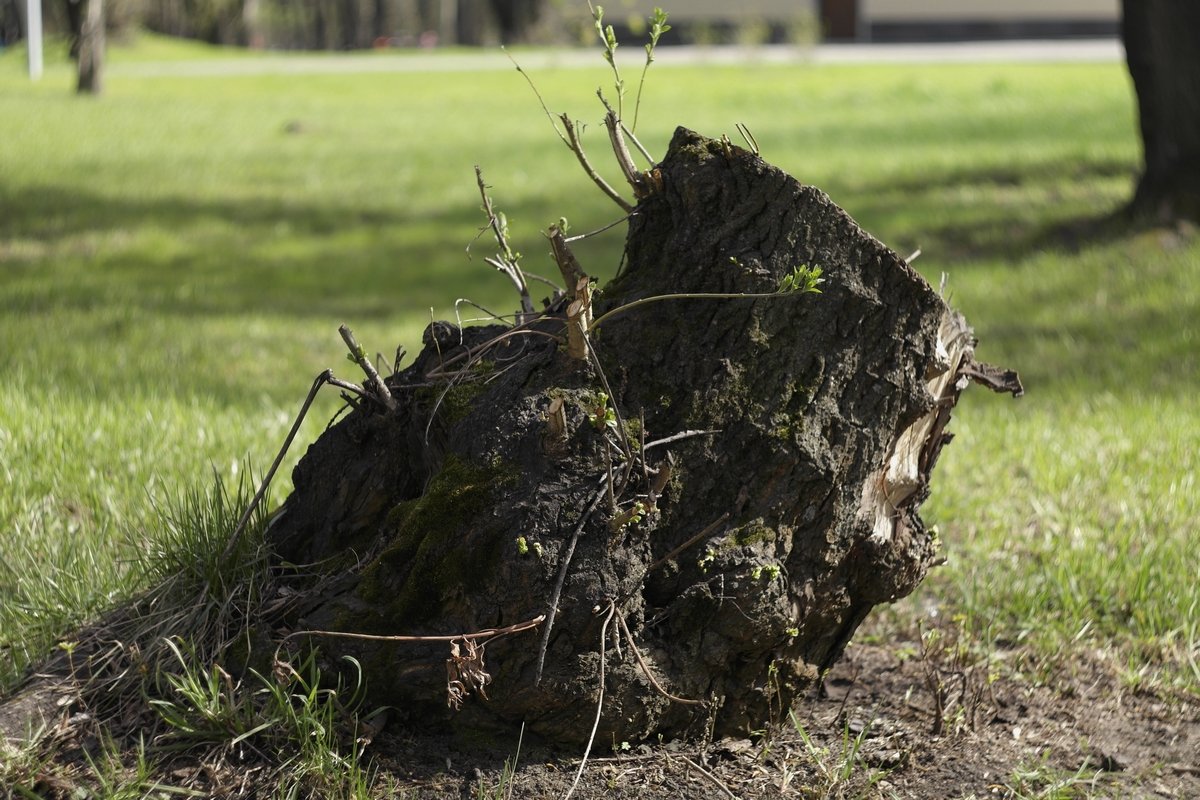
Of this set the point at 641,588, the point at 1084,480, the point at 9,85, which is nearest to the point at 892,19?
the point at 9,85

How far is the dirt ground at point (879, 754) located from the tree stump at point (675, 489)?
7cm

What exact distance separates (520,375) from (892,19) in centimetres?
4218

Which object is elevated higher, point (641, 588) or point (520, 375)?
point (520, 375)

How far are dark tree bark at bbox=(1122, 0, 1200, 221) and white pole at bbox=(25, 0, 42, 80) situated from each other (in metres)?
20.3

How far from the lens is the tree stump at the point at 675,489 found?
2.52m

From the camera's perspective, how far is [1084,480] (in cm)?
486

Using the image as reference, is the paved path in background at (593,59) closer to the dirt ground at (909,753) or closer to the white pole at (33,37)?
the white pole at (33,37)

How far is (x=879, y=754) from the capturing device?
278 centimetres

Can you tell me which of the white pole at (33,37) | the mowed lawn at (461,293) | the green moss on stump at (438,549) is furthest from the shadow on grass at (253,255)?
the white pole at (33,37)

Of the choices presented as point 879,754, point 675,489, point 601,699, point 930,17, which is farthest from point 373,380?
point 930,17

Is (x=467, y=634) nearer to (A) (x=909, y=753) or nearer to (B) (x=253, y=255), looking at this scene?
(A) (x=909, y=753)

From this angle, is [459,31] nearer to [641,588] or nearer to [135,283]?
[135,283]

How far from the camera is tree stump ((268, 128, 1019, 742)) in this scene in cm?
252

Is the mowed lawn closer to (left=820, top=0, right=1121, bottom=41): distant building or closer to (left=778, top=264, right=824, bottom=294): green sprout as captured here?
(left=778, top=264, right=824, bottom=294): green sprout
